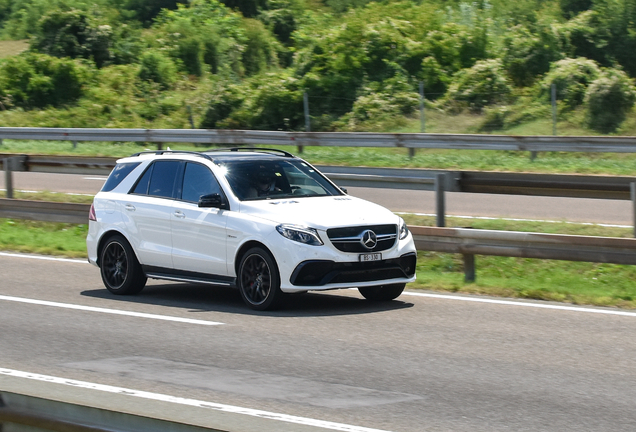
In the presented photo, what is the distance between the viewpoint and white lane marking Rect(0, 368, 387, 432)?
5727 millimetres

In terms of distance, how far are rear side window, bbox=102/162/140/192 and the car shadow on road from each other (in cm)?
123

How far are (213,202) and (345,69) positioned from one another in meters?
24.5

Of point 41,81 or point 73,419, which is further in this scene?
point 41,81

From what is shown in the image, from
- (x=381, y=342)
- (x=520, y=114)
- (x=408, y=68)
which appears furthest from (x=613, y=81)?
(x=381, y=342)

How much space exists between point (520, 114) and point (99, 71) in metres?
21.4

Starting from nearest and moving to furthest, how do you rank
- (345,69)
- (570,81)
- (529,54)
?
(570,81) → (529,54) → (345,69)

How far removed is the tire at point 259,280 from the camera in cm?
948

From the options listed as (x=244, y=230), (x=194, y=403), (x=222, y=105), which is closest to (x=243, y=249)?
(x=244, y=230)

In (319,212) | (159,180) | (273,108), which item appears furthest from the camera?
(273,108)

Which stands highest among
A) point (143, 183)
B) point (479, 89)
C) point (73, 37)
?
point (73, 37)

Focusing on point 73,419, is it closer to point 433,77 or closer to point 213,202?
point 213,202

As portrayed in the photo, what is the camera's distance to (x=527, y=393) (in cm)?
648

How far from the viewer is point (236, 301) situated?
10602 mm

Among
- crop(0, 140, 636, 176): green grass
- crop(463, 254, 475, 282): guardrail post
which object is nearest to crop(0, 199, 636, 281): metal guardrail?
crop(463, 254, 475, 282): guardrail post
